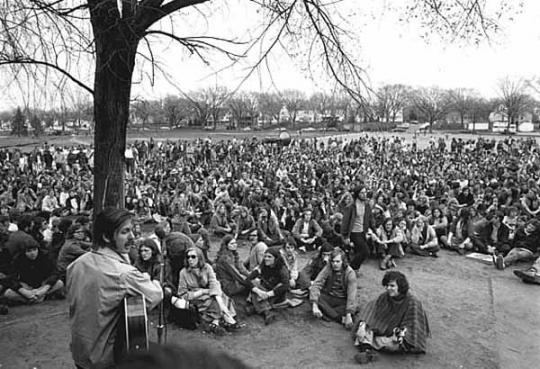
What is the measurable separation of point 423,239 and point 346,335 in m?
4.67

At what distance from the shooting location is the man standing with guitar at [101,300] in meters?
2.17

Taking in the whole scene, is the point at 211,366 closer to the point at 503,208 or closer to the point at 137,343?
the point at 137,343

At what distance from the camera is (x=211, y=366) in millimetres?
766

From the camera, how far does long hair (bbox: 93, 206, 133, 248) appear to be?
2299 mm

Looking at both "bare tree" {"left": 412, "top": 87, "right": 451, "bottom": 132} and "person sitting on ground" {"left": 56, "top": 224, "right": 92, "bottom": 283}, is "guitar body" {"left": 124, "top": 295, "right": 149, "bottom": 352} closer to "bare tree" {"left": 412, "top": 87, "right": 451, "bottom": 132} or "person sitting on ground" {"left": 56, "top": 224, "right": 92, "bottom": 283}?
"person sitting on ground" {"left": 56, "top": 224, "right": 92, "bottom": 283}

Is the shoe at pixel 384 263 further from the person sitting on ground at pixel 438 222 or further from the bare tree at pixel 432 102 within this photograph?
the bare tree at pixel 432 102

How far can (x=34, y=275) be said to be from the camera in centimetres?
671

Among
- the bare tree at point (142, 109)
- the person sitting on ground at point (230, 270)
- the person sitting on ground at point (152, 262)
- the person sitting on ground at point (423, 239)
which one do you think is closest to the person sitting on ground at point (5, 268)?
the person sitting on ground at point (152, 262)

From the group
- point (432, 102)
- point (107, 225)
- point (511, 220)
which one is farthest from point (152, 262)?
point (432, 102)

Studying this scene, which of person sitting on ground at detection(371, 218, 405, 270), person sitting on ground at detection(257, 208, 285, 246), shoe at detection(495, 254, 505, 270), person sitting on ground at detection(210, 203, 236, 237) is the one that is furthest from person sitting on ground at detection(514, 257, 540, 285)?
person sitting on ground at detection(210, 203, 236, 237)

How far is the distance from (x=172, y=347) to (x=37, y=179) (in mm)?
17923

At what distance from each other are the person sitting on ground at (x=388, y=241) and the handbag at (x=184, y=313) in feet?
14.2

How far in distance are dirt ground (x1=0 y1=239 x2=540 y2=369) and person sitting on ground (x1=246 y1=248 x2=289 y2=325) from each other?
0.67 ft

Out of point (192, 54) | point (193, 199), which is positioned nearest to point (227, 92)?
point (192, 54)
